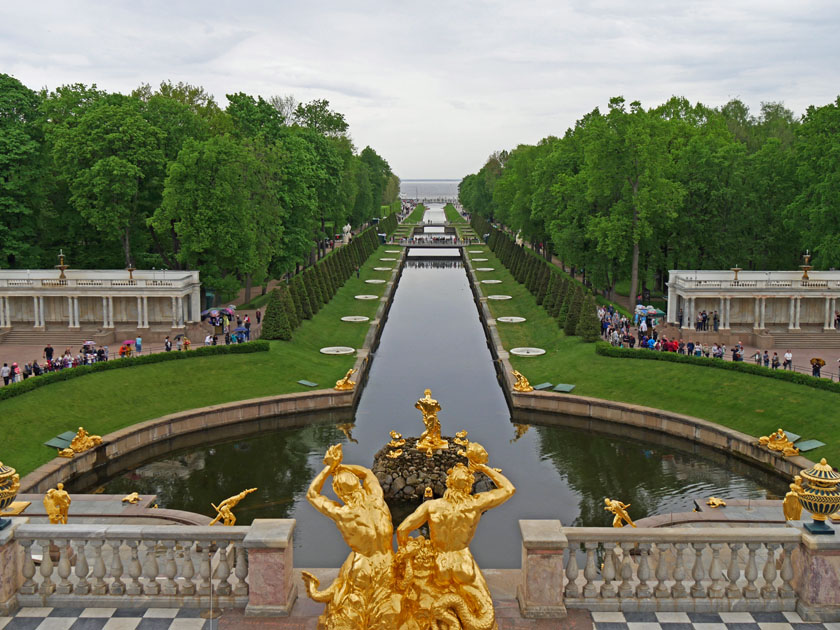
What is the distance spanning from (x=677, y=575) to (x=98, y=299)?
50.1 metres

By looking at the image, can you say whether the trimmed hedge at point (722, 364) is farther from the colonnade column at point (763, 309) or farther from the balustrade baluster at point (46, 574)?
the balustrade baluster at point (46, 574)

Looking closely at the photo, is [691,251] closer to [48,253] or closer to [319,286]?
[319,286]

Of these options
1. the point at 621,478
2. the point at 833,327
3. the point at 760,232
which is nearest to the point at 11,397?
the point at 621,478

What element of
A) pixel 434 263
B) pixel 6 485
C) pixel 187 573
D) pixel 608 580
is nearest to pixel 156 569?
pixel 187 573

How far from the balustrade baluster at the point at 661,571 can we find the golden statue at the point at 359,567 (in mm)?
4307

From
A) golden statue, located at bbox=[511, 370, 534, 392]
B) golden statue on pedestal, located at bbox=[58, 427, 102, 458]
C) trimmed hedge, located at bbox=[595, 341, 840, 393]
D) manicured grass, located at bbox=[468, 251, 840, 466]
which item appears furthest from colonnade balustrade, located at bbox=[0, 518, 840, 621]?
golden statue, located at bbox=[511, 370, 534, 392]

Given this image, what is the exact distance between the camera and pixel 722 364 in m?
40.3

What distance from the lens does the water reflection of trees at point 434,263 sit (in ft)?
362

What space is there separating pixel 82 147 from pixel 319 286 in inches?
784

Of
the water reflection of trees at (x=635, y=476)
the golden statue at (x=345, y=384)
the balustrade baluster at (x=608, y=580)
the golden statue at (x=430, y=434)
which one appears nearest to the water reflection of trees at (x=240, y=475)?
the golden statue at (x=345, y=384)

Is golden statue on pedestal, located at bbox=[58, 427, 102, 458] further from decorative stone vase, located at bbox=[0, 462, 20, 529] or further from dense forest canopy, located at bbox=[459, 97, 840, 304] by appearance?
dense forest canopy, located at bbox=[459, 97, 840, 304]

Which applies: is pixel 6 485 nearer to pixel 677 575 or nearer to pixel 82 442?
pixel 677 575

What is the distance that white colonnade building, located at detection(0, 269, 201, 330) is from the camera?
2124 inches

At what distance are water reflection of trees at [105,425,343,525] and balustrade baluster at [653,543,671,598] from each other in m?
15.5
